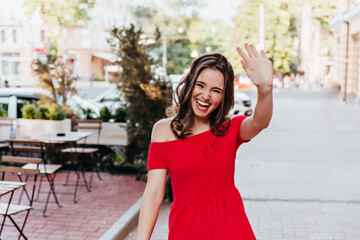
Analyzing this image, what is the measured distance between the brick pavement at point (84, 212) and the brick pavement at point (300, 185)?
53 cm

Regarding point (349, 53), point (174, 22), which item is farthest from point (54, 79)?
point (174, 22)

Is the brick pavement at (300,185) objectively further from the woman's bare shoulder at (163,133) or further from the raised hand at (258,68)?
the raised hand at (258,68)

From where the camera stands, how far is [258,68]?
6.51 ft

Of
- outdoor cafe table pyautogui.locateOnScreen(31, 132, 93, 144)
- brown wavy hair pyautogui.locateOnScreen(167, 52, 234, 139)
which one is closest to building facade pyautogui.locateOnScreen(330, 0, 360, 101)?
outdoor cafe table pyautogui.locateOnScreen(31, 132, 93, 144)

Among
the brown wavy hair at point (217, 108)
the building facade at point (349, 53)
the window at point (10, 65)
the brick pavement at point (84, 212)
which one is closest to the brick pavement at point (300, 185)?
the brick pavement at point (84, 212)

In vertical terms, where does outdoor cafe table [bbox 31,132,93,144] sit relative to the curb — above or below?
above

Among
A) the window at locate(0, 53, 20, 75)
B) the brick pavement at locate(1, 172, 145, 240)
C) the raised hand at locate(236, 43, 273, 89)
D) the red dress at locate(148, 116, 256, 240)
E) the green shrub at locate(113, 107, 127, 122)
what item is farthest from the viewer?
the window at locate(0, 53, 20, 75)

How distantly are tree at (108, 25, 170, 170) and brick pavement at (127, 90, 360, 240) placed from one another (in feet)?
4.99

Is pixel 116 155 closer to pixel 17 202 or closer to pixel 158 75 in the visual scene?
pixel 158 75

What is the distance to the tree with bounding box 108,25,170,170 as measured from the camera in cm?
792

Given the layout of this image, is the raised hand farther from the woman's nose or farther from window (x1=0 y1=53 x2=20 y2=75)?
window (x1=0 y1=53 x2=20 y2=75)

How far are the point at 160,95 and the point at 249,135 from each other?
576 centimetres

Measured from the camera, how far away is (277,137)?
1469 centimetres

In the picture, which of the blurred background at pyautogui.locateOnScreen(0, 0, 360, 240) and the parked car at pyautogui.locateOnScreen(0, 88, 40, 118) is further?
the parked car at pyautogui.locateOnScreen(0, 88, 40, 118)
